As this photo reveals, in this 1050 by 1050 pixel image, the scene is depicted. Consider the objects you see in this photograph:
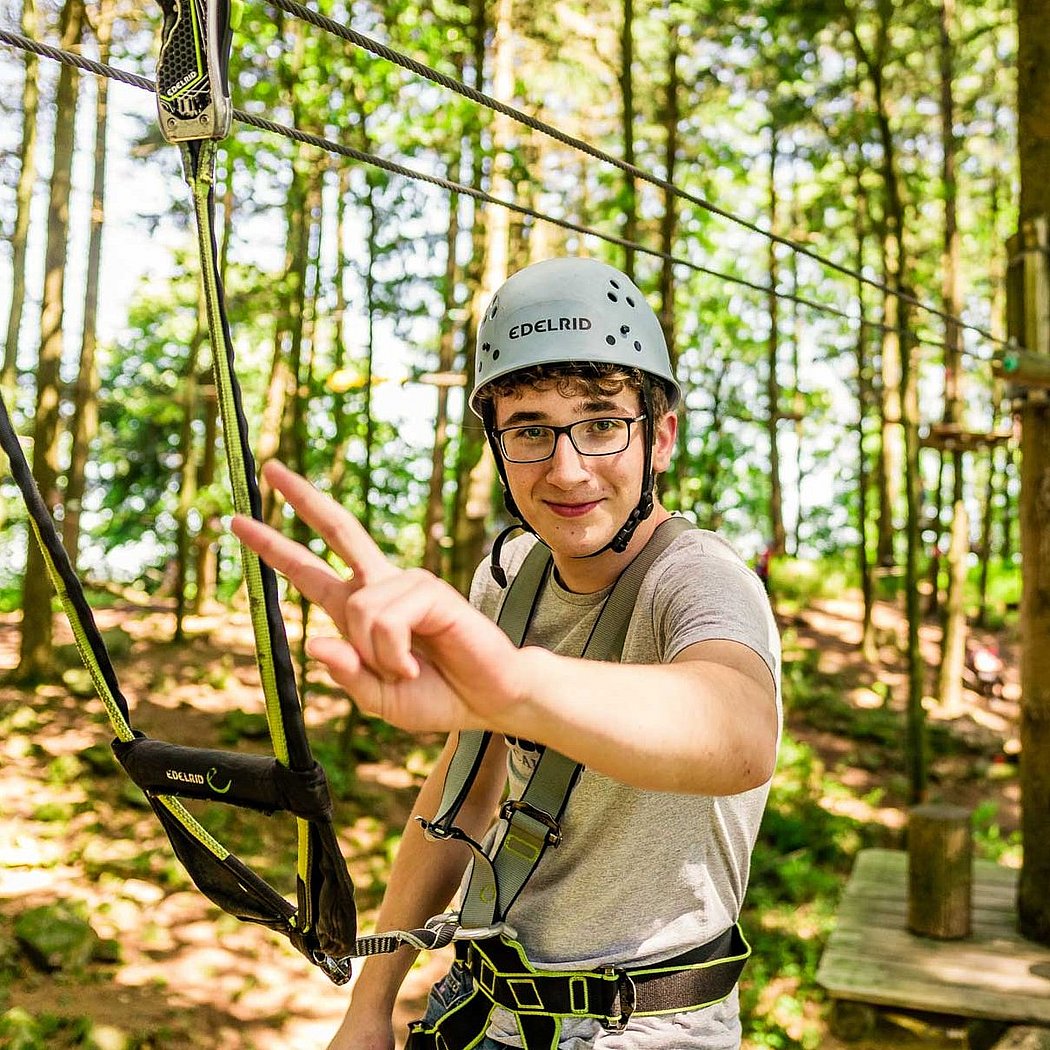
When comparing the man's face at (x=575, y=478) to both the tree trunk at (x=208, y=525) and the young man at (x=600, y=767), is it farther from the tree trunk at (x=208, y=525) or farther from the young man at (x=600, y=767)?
the tree trunk at (x=208, y=525)

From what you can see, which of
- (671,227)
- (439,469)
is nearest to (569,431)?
(671,227)

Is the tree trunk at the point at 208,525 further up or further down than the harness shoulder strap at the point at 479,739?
further up

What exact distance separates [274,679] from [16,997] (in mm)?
5086

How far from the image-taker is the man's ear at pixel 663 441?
1751 mm

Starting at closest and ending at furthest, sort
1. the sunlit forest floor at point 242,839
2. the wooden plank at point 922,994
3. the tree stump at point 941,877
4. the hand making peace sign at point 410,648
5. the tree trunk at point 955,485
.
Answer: the hand making peace sign at point 410,648, the wooden plank at point 922,994, the tree stump at point 941,877, the sunlit forest floor at point 242,839, the tree trunk at point 955,485

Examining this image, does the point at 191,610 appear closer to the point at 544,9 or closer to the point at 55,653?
the point at 55,653

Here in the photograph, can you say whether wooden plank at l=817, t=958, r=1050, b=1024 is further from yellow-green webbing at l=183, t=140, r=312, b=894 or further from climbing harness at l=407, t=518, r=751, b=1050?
yellow-green webbing at l=183, t=140, r=312, b=894

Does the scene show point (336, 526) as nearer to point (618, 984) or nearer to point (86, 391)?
point (618, 984)

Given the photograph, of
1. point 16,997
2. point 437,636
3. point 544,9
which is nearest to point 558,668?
point 437,636

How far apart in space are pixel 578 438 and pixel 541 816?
582mm

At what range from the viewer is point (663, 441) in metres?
1.79

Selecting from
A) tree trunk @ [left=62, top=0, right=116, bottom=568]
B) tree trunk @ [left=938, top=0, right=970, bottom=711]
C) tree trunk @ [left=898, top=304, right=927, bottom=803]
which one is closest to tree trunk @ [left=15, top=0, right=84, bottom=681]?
tree trunk @ [left=62, top=0, right=116, bottom=568]

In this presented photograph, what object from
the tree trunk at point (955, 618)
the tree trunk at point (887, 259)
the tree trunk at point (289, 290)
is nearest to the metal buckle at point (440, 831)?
the tree trunk at point (289, 290)

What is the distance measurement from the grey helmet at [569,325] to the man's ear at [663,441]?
64mm
